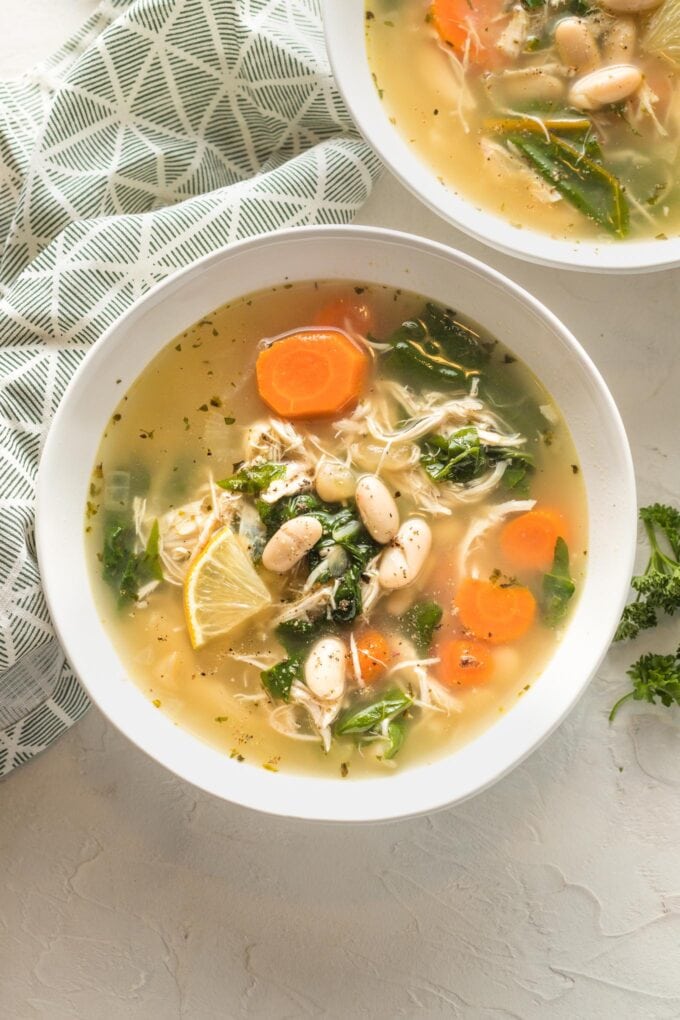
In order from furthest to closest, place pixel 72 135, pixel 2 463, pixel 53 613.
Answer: pixel 72 135 < pixel 2 463 < pixel 53 613

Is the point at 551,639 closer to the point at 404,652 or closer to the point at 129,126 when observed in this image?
the point at 404,652

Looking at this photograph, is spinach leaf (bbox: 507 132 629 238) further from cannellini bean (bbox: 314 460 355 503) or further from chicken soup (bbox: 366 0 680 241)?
cannellini bean (bbox: 314 460 355 503)

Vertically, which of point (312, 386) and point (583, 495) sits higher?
point (312, 386)

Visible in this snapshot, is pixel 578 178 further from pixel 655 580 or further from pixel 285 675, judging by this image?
pixel 285 675

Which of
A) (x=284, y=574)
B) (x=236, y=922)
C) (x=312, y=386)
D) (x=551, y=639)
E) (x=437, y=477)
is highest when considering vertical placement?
(x=312, y=386)

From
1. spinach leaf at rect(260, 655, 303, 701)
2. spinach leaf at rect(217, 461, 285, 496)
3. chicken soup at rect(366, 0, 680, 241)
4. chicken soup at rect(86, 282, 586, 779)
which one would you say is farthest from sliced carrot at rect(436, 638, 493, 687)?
chicken soup at rect(366, 0, 680, 241)

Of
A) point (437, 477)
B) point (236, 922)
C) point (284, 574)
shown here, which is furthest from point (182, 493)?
point (236, 922)
